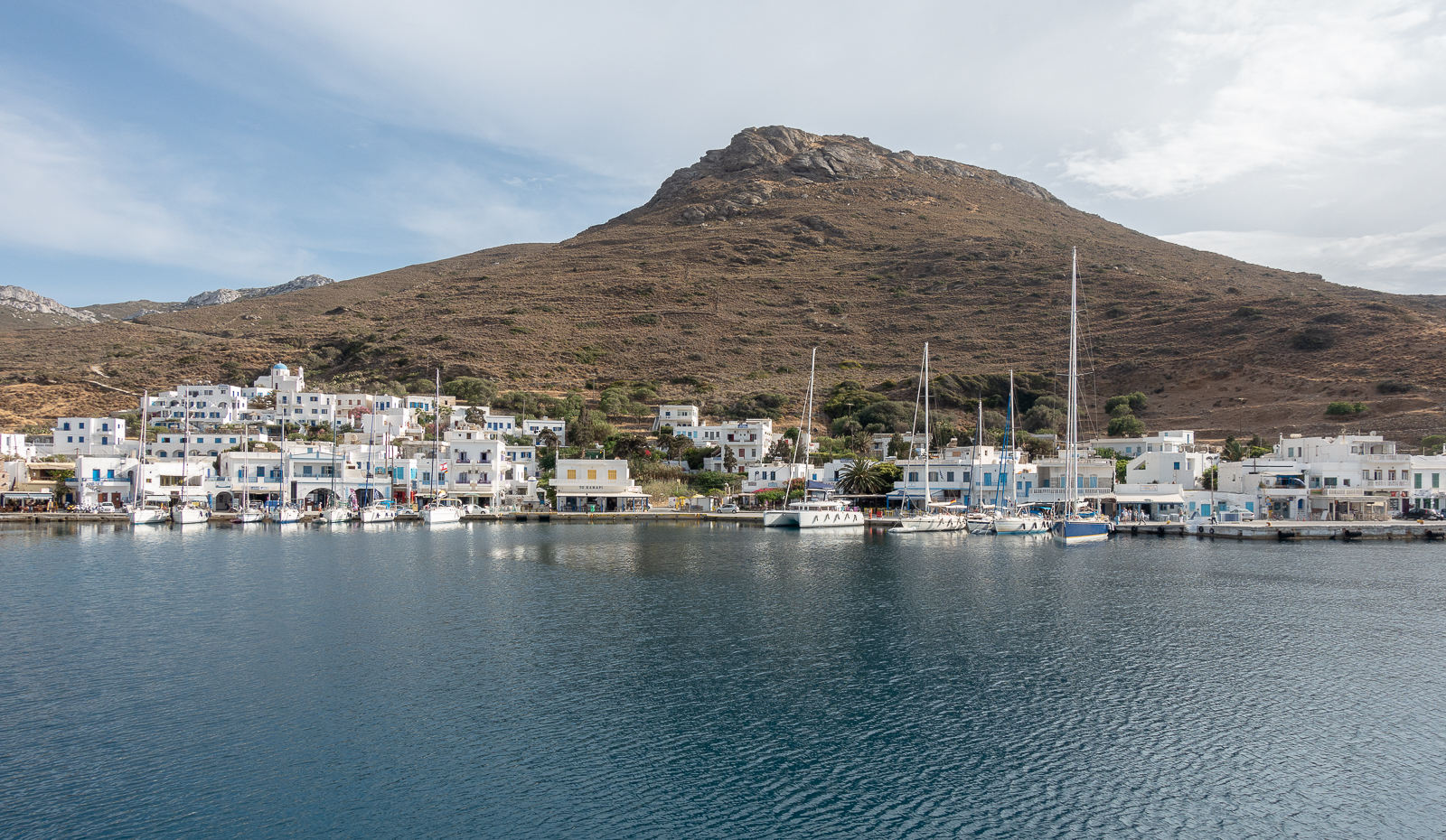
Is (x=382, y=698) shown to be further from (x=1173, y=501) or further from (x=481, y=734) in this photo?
(x=1173, y=501)

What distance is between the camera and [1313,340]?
349ft

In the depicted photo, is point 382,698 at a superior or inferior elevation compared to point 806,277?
inferior

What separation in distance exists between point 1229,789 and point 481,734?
14213 millimetres

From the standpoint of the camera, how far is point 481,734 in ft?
60.2

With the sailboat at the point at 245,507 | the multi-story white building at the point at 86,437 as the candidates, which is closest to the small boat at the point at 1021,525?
the sailboat at the point at 245,507

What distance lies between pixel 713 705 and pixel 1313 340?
112 meters

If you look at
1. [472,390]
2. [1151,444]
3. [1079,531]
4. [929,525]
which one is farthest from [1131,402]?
[472,390]

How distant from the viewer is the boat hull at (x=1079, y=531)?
181 ft

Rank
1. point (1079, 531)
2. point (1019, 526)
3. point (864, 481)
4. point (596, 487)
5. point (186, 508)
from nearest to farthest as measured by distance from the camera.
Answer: point (1079, 531) < point (1019, 526) < point (186, 508) < point (864, 481) < point (596, 487)

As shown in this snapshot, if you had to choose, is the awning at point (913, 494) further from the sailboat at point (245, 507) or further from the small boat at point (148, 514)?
the small boat at point (148, 514)

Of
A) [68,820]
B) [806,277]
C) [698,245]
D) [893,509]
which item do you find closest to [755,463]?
[893,509]

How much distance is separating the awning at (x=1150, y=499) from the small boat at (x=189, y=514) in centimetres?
6557

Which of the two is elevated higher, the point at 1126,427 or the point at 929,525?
the point at 1126,427

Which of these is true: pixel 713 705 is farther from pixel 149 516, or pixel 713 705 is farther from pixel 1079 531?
pixel 149 516
